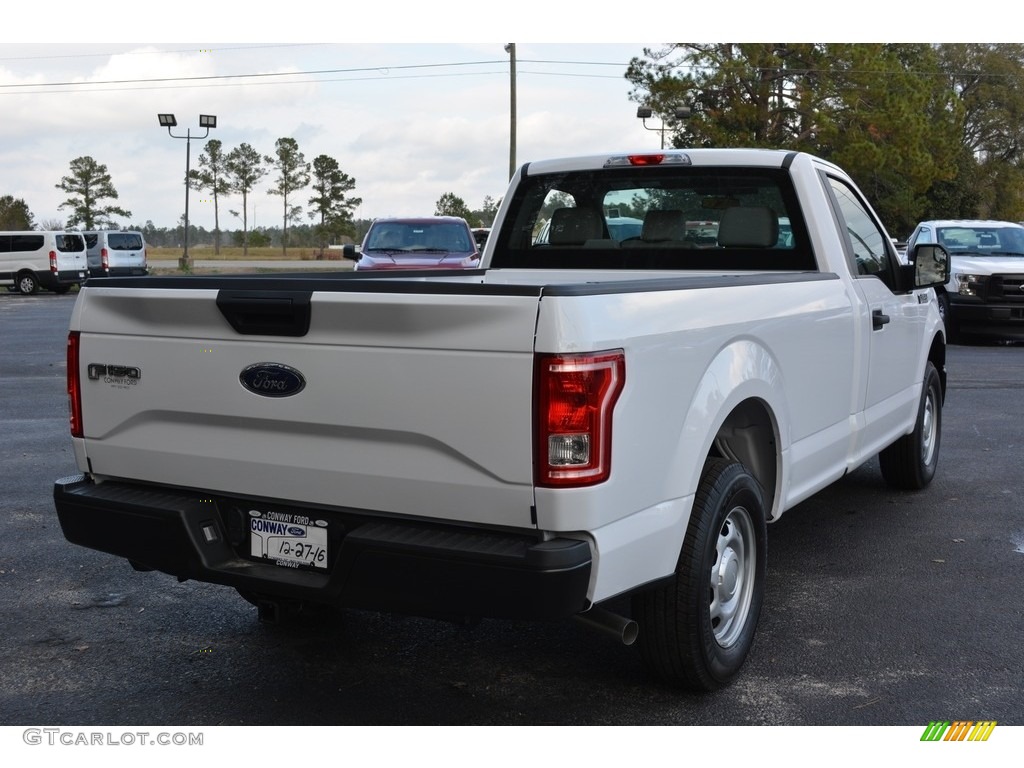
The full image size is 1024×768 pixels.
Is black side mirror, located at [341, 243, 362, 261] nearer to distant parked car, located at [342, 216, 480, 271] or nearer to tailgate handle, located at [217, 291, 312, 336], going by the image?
distant parked car, located at [342, 216, 480, 271]

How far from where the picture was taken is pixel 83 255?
3466 centimetres

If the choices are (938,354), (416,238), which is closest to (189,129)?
(416,238)

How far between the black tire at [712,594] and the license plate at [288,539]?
104 centimetres

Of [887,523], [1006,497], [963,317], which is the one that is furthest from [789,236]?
[963,317]

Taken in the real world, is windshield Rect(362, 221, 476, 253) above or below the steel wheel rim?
above

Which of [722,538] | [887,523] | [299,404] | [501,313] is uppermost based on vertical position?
[501,313]

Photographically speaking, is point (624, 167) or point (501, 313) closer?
point (501, 313)

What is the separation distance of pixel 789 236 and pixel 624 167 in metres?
0.92

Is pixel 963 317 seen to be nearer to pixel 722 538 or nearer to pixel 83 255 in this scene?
pixel 722 538

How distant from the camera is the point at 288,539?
3.64 meters

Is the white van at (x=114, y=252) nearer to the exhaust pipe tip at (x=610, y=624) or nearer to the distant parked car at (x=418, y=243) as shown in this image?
the distant parked car at (x=418, y=243)
